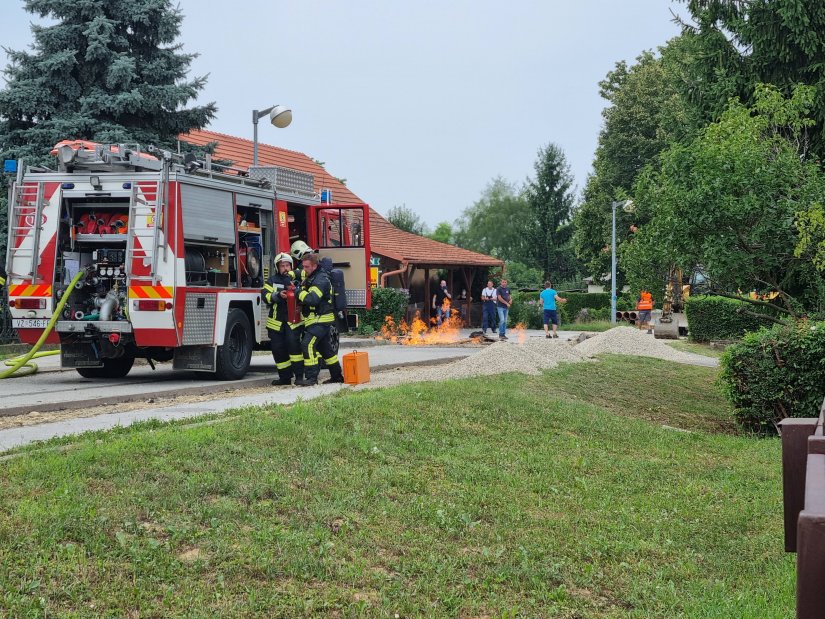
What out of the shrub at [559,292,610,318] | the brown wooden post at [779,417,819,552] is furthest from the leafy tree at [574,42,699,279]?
the brown wooden post at [779,417,819,552]

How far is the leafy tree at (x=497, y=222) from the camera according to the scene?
90.9 meters

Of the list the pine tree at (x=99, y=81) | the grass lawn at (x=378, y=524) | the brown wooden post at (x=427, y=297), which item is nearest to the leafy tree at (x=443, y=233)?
the brown wooden post at (x=427, y=297)

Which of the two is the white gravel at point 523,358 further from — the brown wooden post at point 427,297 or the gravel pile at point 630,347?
the brown wooden post at point 427,297

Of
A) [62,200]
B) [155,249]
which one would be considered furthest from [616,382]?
[62,200]

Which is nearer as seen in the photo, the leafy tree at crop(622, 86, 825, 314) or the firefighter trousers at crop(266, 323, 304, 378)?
the firefighter trousers at crop(266, 323, 304, 378)

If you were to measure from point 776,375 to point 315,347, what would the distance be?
603 centimetres

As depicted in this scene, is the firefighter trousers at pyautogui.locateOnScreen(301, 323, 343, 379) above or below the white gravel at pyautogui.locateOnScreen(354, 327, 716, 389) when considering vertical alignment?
above

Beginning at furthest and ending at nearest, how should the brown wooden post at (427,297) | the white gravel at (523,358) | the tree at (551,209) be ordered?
the tree at (551,209), the brown wooden post at (427,297), the white gravel at (523,358)

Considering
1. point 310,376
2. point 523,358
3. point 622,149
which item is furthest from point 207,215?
point 622,149

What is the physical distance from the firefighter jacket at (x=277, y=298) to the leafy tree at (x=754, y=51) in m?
9.92

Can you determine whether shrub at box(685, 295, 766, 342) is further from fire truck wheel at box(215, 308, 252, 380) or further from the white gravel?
fire truck wheel at box(215, 308, 252, 380)

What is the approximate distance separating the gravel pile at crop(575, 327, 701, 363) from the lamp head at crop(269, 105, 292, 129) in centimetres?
828

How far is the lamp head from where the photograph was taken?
2194cm

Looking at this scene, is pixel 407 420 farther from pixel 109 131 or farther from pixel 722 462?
pixel 109 131
